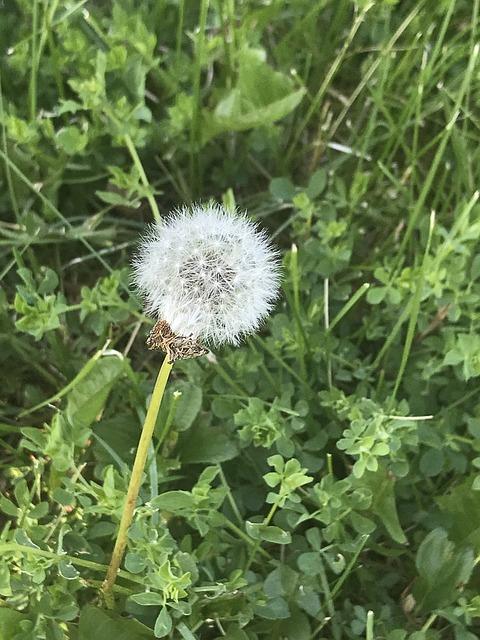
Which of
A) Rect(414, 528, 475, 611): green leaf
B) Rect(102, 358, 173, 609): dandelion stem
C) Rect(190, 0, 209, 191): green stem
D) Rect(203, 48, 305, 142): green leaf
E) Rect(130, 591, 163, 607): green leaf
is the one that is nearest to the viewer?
Rect(102, 358, 173, 609): dandelion stem

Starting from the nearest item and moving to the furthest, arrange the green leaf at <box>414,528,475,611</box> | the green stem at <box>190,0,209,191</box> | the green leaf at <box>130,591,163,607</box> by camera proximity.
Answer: the green leaf at <box>130,591,163,607</box>, the green leaf at <box>414,528,475,611</box>, the green stem at <box>190,0,209,191</box>

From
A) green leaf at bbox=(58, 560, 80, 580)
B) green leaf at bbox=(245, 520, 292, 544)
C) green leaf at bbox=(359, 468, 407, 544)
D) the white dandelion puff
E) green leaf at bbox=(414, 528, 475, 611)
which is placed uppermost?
the white dandelion puff

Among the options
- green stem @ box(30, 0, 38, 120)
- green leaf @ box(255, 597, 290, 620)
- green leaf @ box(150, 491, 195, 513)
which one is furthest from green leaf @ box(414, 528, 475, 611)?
green stem @ box(30, 0, 38, 120)

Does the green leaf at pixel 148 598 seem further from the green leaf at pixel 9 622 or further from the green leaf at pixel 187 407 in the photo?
the green leaf at pixel 187 407

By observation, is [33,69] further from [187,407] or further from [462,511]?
[462,511]

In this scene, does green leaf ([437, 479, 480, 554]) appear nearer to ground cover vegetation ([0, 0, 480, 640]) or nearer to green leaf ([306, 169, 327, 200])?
ground cover vegetation ([0, 0, 480, 640])

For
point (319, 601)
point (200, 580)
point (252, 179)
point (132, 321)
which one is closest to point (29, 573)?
point (200, 580)

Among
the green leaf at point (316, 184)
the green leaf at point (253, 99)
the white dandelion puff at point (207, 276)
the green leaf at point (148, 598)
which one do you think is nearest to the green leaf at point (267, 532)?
the green leaf at point (148, 598)

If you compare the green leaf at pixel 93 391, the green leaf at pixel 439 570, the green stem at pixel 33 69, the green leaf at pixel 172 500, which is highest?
the green stem at pixel 33 69
